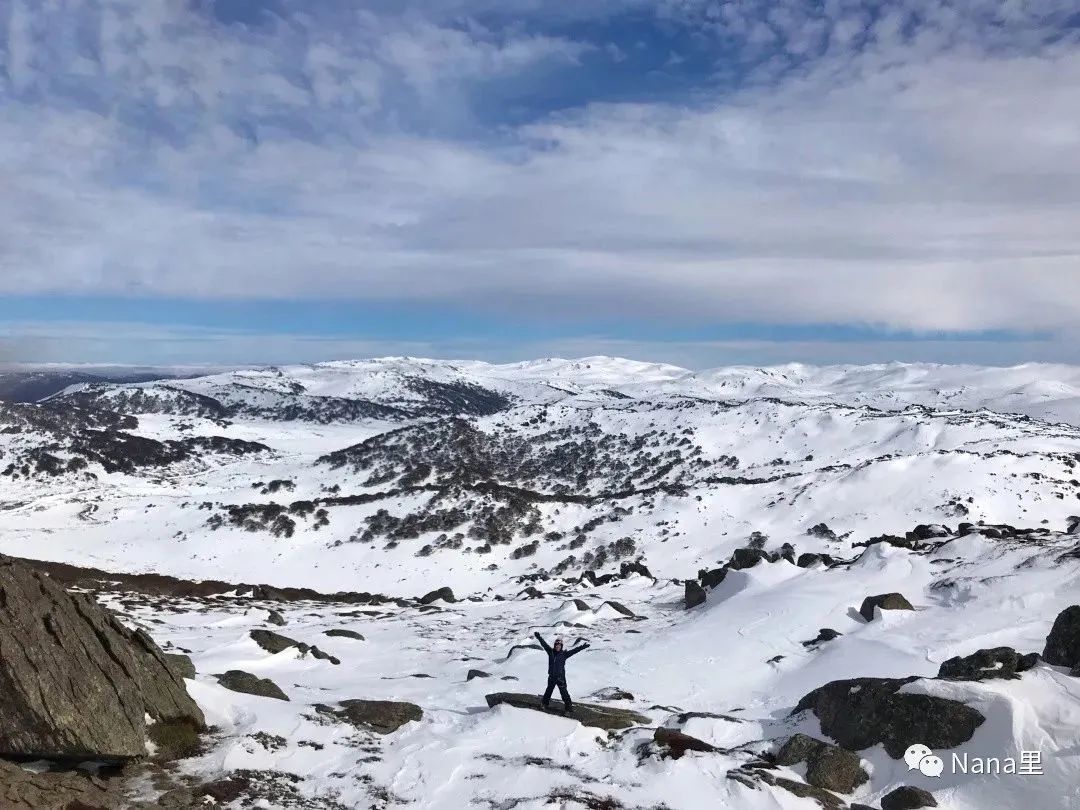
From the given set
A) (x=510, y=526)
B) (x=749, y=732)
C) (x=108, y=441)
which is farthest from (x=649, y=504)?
(x=108, y=441)

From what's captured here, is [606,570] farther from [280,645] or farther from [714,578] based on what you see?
[280,645]

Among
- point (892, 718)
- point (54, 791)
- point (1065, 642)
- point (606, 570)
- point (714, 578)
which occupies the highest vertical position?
point (1065, 642)

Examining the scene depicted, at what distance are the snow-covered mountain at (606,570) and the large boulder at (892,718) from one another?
8.7 inches

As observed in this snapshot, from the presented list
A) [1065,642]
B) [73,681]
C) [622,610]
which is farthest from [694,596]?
[73,681]

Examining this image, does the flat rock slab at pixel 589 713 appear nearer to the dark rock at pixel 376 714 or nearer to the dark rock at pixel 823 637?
the dark rock at pixel 376 714

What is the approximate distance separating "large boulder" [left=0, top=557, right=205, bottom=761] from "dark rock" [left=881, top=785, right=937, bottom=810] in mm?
11012

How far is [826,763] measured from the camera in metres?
11.1

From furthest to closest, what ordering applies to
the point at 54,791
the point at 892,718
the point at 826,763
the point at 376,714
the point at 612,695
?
1. the point at 612,695
2. the point at 376,714
3. the point at 892,718
4. the point at 826,763
5. the point at 54,791

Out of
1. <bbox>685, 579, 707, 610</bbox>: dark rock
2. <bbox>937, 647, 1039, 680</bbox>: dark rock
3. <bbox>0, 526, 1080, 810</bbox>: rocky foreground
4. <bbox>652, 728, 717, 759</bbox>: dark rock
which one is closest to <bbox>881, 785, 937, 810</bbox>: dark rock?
<bbox>0, 526, 1080, 810</bbox>: rocky foreground

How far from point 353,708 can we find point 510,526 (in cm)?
4373

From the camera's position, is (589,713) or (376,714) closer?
(376,714)

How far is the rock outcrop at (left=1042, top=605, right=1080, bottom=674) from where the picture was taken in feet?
41.8

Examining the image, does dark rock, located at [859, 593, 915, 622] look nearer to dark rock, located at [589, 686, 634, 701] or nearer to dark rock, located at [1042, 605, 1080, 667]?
dark rock, located at [1042, 605, 1080, 667]

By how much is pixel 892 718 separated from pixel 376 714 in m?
9.33
